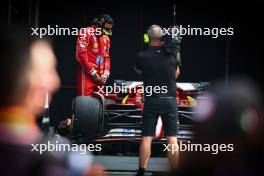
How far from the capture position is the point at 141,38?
4.74m

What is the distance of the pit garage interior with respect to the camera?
463 centimetres

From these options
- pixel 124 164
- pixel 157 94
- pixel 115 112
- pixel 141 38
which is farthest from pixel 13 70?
pixel 141 38

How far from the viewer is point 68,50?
15.4ft

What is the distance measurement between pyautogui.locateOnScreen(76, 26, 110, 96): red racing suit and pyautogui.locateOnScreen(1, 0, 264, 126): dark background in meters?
0.07

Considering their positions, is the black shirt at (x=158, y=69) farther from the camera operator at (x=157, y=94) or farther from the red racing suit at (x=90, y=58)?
the red racing suit at (x=90, y=58)

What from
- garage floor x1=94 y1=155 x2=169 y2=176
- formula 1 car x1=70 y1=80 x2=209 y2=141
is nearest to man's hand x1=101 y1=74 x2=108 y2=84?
formula 1 car x1=70 y1=80 x2=209 y2=141

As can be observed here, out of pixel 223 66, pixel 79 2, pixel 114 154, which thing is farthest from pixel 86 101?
pixel 223 66

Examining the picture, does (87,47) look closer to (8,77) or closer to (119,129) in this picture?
(119,129)

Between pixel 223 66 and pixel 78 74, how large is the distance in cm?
160

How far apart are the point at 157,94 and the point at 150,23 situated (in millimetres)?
966

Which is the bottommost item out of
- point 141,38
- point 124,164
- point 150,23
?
point 124,164

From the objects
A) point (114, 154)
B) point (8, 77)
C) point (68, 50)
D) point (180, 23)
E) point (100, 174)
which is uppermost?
point (180, 23)
